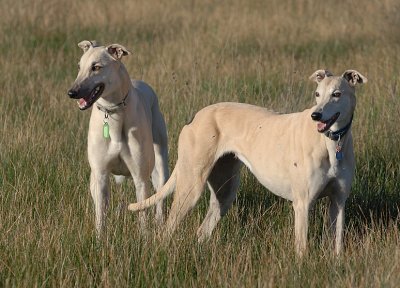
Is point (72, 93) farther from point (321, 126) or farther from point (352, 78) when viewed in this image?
point (352, 78)

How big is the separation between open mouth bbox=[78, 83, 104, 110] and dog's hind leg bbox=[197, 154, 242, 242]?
112 centimetres

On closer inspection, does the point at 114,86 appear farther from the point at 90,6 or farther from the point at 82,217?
the point at 90,6

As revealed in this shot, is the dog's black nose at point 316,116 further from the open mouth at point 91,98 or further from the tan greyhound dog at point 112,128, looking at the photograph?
the open mouth at point 91,98

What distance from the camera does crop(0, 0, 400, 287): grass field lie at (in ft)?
18.0

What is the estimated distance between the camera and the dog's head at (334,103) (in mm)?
6086

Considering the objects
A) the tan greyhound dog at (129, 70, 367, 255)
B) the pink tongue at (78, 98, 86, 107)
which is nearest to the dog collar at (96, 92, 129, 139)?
the pink tongue at (78, 98, 86, 107)

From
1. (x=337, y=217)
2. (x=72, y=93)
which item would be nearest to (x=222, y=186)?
(x=337, y=217)

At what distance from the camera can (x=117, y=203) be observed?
7320 mm

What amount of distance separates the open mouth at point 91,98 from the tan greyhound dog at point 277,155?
2.47 ft

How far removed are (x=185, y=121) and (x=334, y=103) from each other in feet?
10.5

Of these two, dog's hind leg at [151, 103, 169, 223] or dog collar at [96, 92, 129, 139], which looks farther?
dog's hind leg at [151, 103, 169, 223]

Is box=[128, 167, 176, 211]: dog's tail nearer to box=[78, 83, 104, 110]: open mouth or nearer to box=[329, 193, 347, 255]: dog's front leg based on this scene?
box=[78, 83, 104, 110]: open mouth

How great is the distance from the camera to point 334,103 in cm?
620

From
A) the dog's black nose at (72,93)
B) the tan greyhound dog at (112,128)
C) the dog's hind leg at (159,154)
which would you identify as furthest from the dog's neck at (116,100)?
the dog's hind leg at (159,154)
